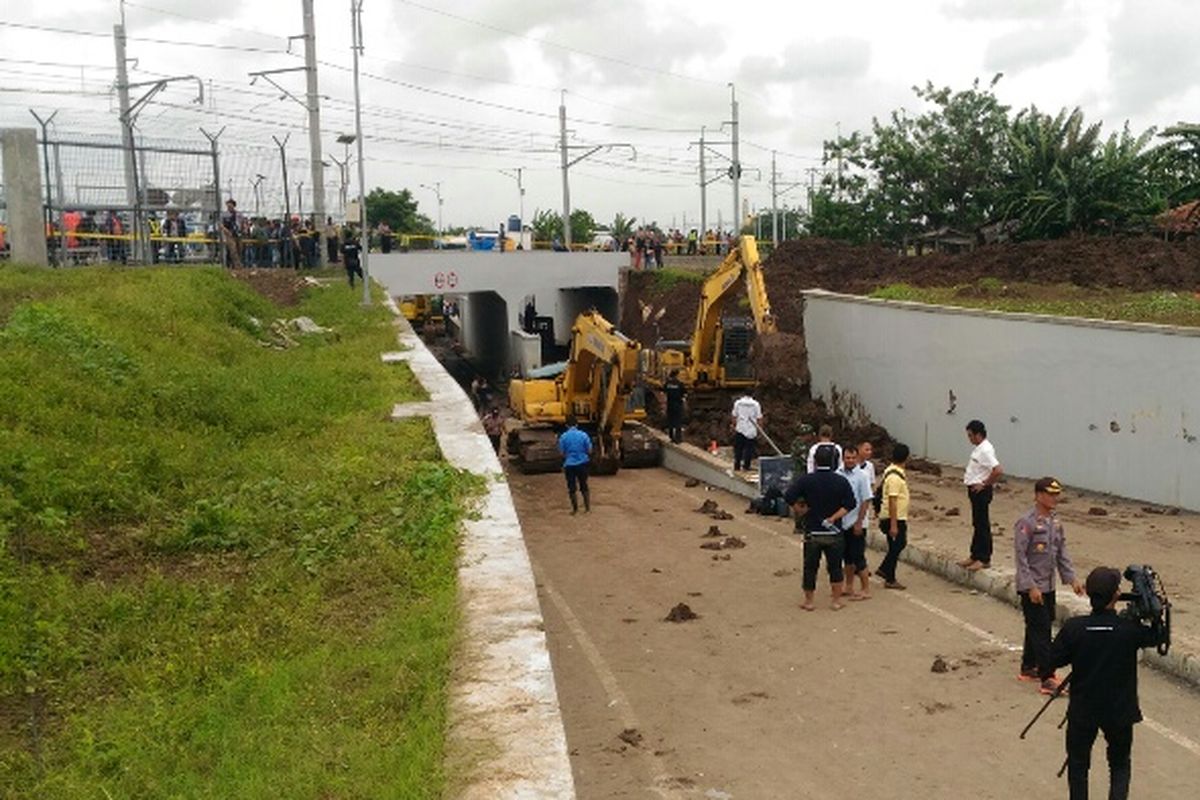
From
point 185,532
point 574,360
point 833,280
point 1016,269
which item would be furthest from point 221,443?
point 833,280

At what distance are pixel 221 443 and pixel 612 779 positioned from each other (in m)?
6.26

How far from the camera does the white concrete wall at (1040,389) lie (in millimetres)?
17312

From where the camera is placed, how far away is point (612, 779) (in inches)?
292

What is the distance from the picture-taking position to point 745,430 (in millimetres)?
21266

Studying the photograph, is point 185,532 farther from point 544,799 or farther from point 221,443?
point 544,799

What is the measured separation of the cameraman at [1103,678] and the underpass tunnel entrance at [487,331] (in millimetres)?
45467

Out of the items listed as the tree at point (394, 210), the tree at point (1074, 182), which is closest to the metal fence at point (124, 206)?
the tree at point (1074, 182)

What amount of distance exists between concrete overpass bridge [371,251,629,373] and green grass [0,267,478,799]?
25.4 meters

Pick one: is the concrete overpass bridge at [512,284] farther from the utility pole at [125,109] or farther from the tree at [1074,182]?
the tree at [1074,182]

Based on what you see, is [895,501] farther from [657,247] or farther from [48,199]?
[657,247]

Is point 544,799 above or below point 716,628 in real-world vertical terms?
above

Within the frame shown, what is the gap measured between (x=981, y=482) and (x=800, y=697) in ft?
11.8

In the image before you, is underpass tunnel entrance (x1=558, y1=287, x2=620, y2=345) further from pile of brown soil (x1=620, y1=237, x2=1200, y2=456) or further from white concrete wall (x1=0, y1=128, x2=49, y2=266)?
white concrete wall (x1=0, y1=128, x2=49, y2=266)

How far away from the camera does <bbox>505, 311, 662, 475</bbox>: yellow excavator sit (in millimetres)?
23266
